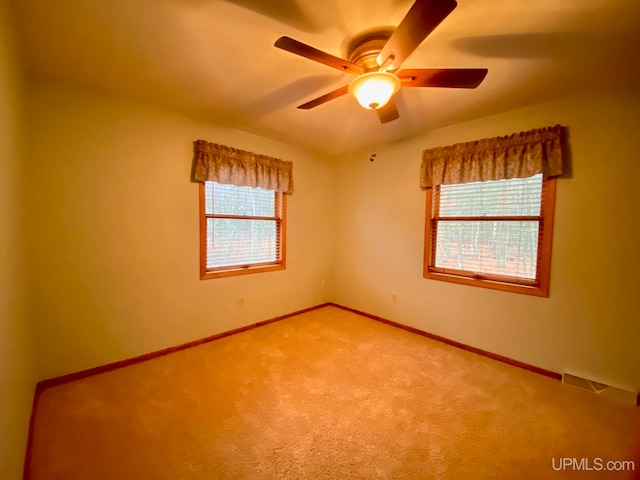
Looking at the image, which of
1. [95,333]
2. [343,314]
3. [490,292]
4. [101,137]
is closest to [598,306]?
[490,292]

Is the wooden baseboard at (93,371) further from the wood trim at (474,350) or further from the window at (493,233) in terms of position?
the window at (493,233)

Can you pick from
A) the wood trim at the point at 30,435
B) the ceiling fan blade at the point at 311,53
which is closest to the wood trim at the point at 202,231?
the wood trim at the point at 30,435

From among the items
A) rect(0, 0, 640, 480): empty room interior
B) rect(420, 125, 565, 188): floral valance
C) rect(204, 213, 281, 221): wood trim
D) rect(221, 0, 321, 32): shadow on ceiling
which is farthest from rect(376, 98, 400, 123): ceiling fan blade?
rect(204, 213, 281, 221): wood trim

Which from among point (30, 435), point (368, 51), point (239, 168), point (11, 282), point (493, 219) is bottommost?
point (30, 435)

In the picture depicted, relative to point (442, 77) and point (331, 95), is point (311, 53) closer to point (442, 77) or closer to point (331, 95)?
point (331, 95)

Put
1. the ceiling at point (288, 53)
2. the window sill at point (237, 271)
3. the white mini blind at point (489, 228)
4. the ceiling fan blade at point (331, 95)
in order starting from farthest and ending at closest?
the window sill at point (237, 271) < the white mini blind at point (489, 228) < the ceiling fan blade at point (331, 95) < the ceiling at point (288, 53)

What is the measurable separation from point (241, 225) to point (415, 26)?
260 cm

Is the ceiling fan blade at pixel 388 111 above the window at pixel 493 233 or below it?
above

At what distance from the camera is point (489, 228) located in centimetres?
269

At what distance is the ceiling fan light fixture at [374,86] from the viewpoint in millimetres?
1487

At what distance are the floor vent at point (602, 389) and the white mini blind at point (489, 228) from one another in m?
0.83

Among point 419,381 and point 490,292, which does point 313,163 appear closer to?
point 490,292

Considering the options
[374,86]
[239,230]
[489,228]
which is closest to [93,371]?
[239,230]

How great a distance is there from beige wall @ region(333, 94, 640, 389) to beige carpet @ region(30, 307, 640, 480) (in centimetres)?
30
